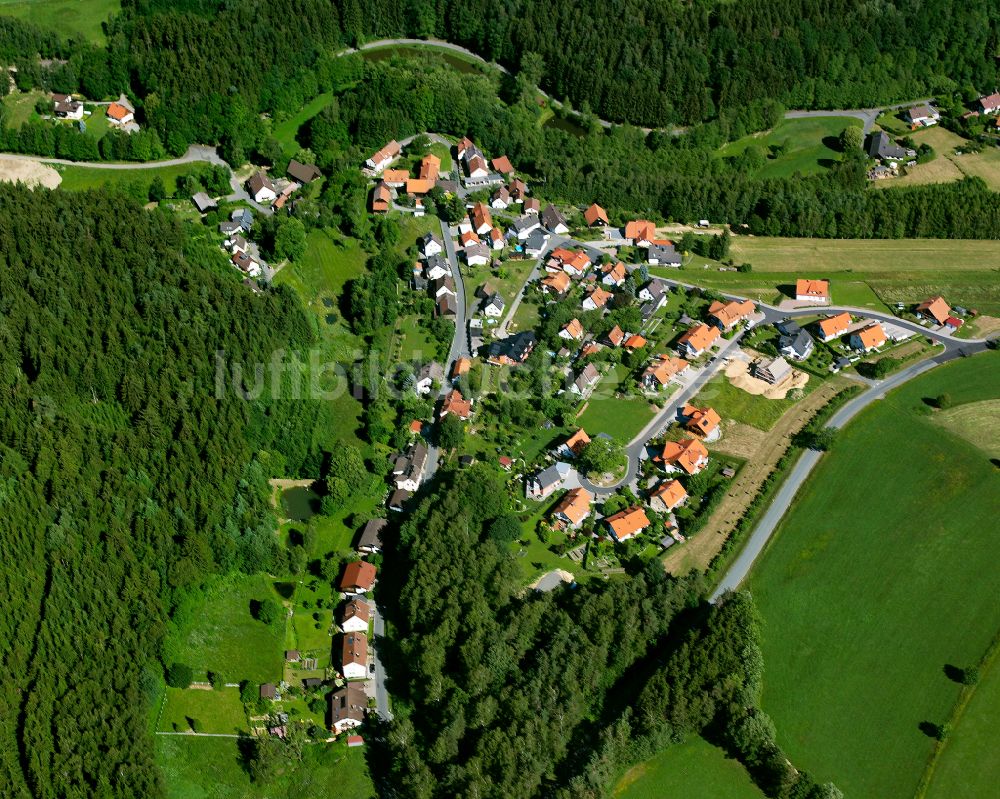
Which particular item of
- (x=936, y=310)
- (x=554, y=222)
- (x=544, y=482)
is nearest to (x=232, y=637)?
(x=544, y=482)

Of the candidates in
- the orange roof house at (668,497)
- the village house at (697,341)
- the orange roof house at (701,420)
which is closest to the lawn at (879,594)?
the orange roof house at (668,497)

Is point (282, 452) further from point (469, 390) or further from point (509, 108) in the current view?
point (509, 108)

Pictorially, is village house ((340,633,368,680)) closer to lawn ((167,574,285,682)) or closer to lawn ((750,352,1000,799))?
lawn ((167,574,285,682))

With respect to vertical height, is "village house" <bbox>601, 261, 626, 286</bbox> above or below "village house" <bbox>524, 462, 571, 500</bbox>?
above

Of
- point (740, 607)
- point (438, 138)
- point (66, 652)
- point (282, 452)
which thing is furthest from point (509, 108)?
point (66, 652)

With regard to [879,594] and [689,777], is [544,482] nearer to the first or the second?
[689,777]

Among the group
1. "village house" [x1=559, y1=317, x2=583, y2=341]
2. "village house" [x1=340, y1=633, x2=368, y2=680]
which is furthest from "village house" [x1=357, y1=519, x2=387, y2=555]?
"village house" [x1=559, y1=317, x2=583, y2=341]
